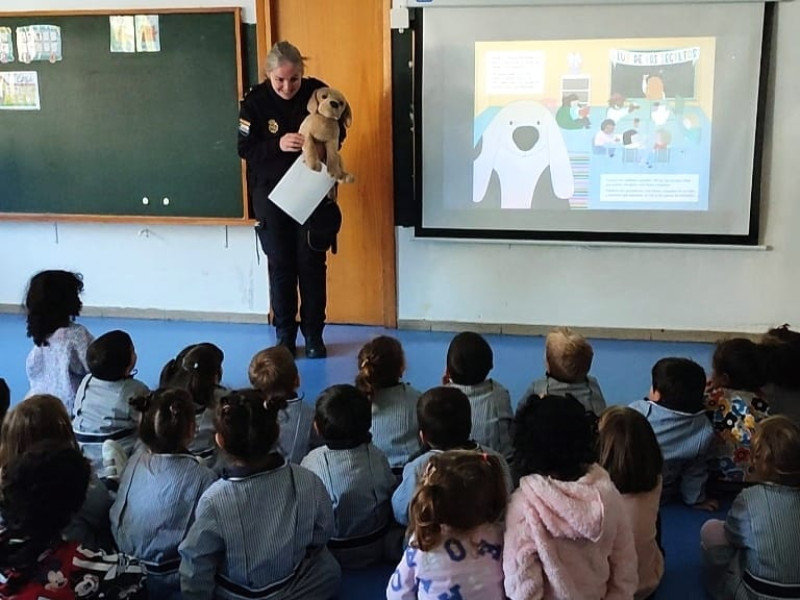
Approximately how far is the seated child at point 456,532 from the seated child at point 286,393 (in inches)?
38.9

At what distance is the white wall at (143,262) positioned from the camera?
527 centimetres

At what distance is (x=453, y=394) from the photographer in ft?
7.61

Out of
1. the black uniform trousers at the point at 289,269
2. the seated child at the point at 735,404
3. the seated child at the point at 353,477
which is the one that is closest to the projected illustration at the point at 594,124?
the black uniform trousers at the point at 289,269

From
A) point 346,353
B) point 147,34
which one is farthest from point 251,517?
point 147,34

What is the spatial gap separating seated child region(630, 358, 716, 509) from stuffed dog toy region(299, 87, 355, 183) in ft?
7.02

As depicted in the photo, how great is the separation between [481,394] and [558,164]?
2.34 meters

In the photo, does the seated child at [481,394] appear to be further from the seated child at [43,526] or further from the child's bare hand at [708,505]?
the seated child at [43,526]

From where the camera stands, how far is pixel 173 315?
17.6 ft

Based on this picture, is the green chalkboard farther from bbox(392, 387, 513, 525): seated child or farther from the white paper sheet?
bbox(392, 387, 513, 525): seated child

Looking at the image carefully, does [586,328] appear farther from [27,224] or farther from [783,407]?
[27,224]

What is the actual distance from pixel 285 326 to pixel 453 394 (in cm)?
239

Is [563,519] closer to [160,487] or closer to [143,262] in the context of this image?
[160,487]

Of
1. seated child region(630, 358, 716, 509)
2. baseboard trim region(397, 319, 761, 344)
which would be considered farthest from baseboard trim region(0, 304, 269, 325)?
seated child region(630, 358, 716, 509)

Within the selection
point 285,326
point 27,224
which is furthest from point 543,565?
point 27,224
